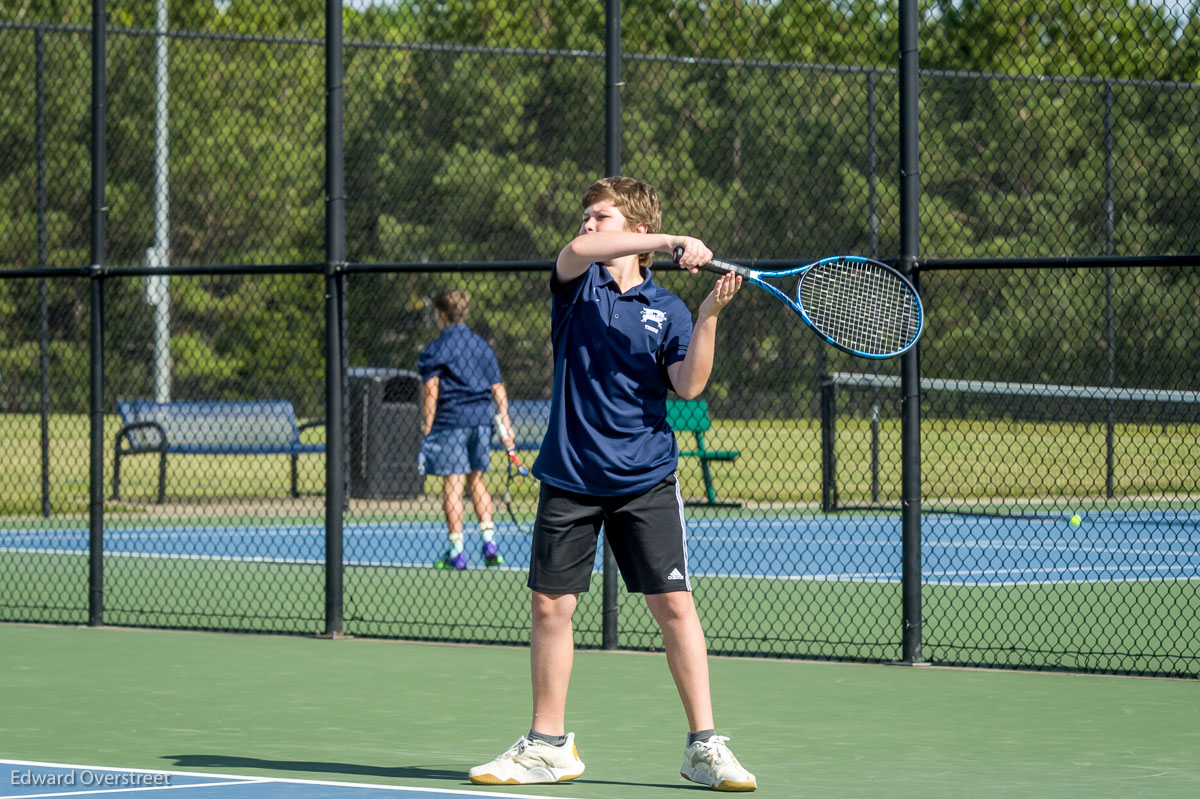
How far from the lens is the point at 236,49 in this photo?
17.9m

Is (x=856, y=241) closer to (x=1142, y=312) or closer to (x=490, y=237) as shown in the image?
(x=1142, y=312)

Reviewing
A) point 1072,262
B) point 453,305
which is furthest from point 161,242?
point 1072,262

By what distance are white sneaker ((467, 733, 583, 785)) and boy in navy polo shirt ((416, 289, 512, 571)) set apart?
608 centimetres

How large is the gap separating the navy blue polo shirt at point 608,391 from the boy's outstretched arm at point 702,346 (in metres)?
0.08

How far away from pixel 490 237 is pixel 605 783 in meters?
15.8

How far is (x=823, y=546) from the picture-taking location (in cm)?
1330

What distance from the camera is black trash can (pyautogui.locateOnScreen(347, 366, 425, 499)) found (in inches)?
650

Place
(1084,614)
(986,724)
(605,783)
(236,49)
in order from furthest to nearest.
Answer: (236,49) → (1084,614) → (986,724) → (605,783)

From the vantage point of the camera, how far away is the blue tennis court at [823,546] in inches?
446

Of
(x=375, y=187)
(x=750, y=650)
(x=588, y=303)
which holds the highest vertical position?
(x=375, y=187)

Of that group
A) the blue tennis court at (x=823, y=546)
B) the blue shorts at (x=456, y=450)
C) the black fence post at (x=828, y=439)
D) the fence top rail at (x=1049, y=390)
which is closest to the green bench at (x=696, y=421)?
the blue tennis court at (x=823, y=546)

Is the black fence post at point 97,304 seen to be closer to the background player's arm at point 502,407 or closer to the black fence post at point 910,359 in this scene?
the background player's arm at point 502,407

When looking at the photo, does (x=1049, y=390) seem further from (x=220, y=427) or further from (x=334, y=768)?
(x=334, y=768)

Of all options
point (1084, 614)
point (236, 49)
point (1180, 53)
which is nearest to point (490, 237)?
point (236, 49)
